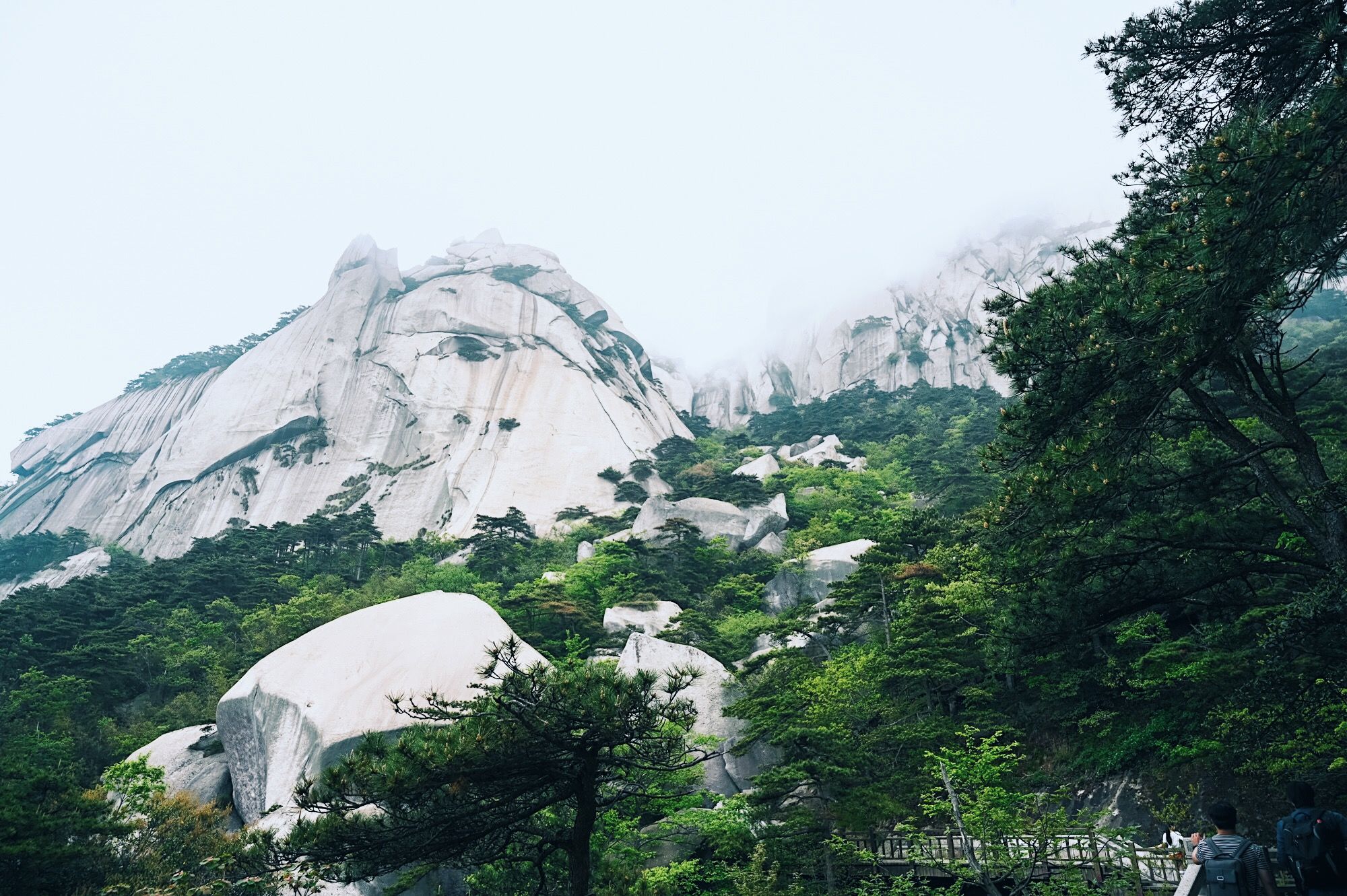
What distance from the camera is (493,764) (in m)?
6.40

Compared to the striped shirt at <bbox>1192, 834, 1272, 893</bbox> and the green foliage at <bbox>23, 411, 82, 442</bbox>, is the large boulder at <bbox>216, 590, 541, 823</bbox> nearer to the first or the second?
the striped shirt at <bbox>1192, 834, 1272, 893</bbox>

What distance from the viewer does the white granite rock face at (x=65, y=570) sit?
3925 centimetres

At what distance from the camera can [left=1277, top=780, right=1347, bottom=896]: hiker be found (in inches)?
142

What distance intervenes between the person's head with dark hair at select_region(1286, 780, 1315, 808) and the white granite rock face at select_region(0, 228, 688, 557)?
35.3 m

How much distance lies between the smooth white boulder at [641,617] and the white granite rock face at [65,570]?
32913mm

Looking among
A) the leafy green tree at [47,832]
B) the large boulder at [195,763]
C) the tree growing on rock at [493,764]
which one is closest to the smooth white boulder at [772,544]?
the large boulder at [195,763]

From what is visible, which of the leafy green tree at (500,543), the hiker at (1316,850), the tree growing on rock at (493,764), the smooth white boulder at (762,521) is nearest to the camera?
the hiker at (1316,850)

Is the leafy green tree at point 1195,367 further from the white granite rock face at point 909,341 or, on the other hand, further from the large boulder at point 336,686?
the white granite rock face at point 909,341

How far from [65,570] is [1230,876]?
5139 centimetres

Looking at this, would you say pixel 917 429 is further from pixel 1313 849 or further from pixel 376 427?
pixel 1313 849

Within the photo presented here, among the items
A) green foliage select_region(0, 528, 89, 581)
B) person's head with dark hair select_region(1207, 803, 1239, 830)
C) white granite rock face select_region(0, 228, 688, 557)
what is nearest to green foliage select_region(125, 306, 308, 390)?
white granite rock face select_region(0, 228, 688, 557)

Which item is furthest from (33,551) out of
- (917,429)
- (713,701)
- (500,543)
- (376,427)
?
(917,429)

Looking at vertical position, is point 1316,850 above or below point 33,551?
below

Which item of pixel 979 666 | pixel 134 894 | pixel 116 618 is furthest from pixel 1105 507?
pixel 116 618
